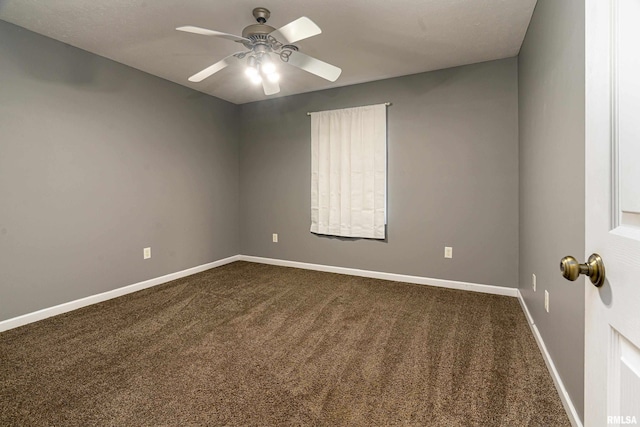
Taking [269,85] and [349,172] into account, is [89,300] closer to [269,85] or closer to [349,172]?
[269,85]

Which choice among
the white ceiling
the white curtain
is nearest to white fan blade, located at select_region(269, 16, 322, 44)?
the white ceiling

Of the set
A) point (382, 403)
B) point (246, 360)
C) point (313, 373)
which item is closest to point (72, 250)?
point (246, 360)

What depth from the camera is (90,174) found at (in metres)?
2.68

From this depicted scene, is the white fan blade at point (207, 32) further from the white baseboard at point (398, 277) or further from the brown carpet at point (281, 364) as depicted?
the white baseboard at point (398, 277)

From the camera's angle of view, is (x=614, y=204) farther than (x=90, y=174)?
No

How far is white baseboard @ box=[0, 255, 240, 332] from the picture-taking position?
2.24 metres

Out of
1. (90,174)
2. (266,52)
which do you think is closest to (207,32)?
(266,52)

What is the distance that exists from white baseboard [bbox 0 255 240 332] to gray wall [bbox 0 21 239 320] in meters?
0.05

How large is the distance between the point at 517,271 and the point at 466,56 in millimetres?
2142

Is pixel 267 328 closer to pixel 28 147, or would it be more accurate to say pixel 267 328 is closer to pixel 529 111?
pixel 28 147

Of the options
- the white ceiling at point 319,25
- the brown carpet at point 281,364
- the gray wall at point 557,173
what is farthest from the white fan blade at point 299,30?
the brown carpet at point 281,364

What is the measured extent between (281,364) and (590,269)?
1.61 meters

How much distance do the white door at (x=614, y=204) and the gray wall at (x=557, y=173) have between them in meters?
0.73

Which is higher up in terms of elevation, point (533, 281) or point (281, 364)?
point (533, 281)
